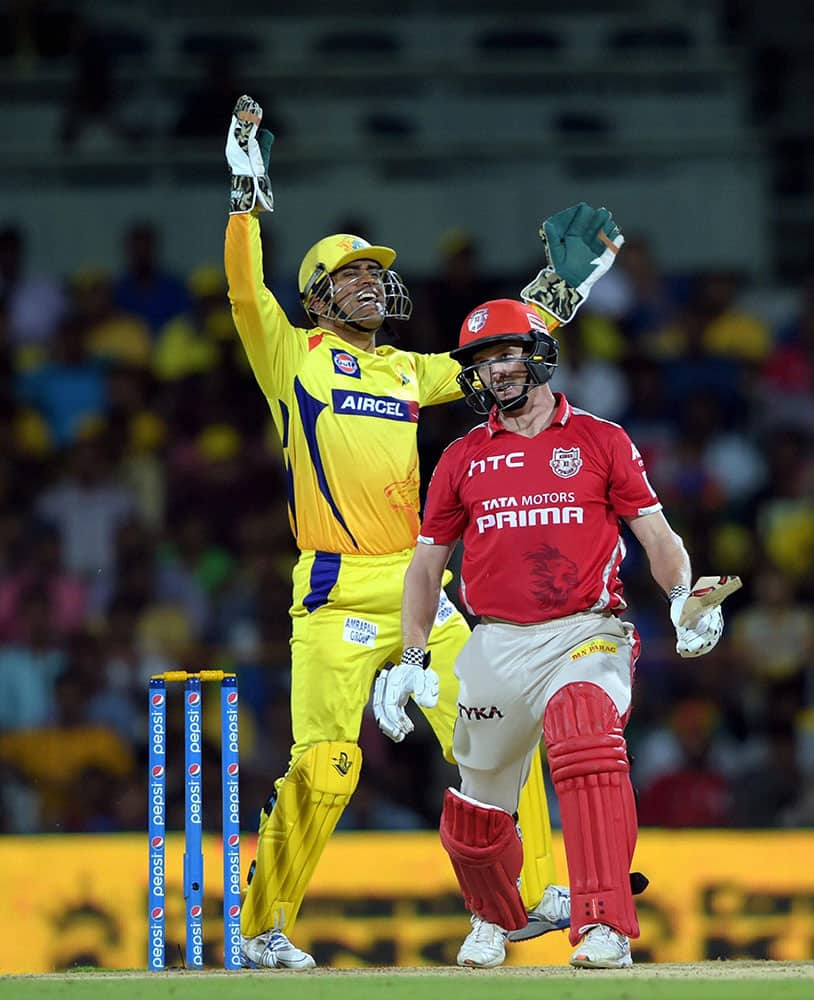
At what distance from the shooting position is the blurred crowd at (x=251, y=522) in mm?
8875

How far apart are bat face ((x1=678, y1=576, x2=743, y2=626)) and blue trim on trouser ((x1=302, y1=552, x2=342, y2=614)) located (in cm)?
128

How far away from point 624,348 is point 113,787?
403cm

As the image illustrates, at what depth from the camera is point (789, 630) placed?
977cm

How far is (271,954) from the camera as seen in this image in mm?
5902

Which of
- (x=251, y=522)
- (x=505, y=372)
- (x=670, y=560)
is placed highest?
(x=251, y=522)

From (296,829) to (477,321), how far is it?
5.30ft

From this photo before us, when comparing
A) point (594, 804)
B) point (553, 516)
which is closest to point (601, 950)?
point (594, 804)

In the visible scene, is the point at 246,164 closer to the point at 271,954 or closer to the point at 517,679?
the point at 517,679

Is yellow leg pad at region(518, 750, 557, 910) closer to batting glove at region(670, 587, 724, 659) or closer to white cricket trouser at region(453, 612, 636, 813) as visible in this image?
white cricket trouser at region(453, 612, 636, 813)

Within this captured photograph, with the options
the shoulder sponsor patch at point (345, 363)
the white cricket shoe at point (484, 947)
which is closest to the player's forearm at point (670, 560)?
the white cricket shoe at point (484, 947)

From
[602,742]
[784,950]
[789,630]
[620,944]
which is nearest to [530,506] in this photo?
[602,742]

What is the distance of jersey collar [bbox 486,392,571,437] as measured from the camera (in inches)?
217

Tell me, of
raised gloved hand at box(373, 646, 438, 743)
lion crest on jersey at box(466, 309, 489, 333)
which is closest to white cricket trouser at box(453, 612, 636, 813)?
raised gloved hand at box(373, 646, 438, 743)

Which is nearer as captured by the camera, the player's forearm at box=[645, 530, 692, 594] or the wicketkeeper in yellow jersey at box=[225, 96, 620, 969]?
the player's forearm at box=[645, 530, 692, 594]
